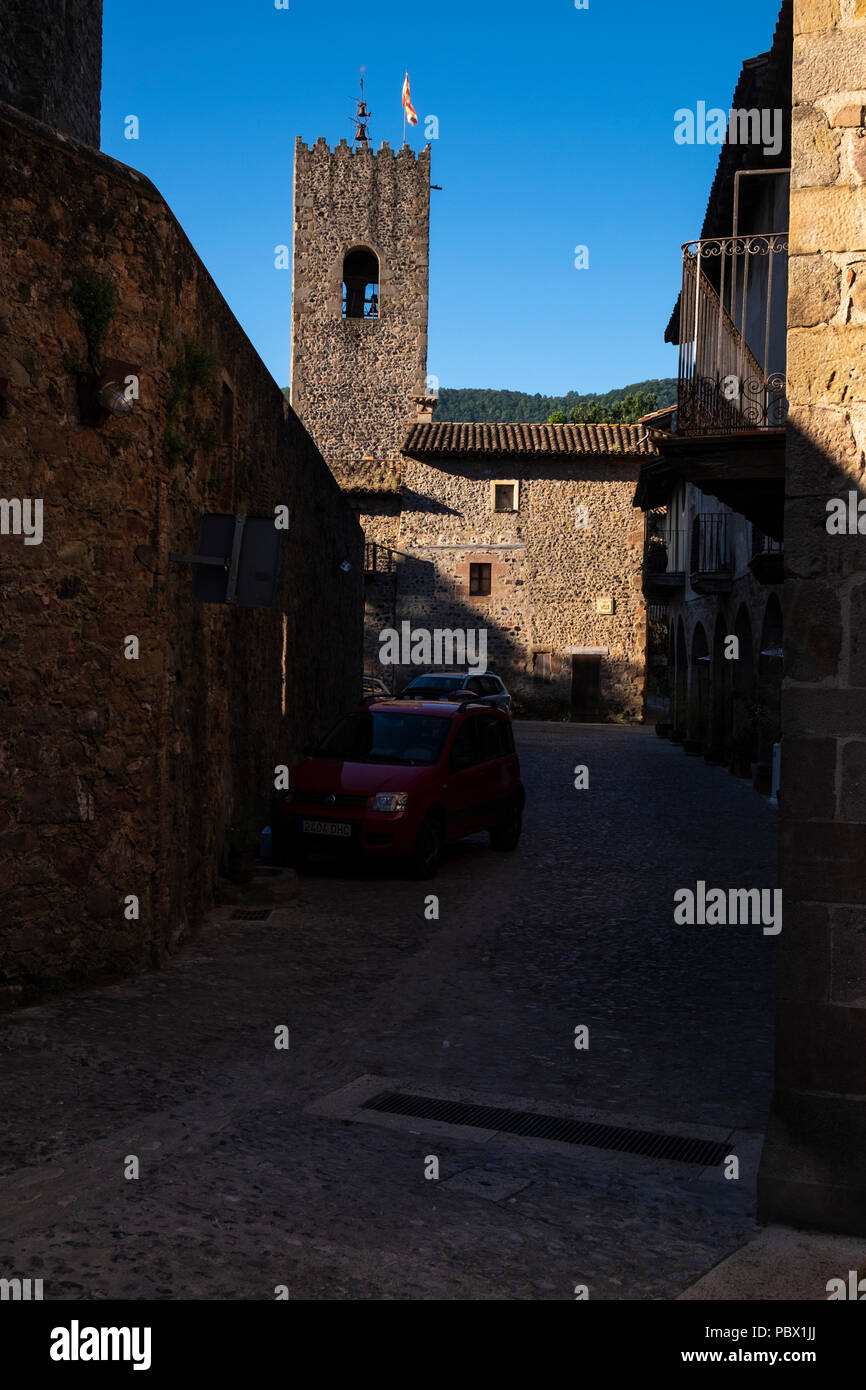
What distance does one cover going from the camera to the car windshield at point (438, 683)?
25.1 metres

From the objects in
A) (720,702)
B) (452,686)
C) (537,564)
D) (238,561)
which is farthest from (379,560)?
(238,561)

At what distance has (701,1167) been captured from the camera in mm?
4691

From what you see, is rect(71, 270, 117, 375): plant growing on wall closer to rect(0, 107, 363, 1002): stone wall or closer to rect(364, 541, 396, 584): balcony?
rect(0, 107, 363, 1002): stone wall

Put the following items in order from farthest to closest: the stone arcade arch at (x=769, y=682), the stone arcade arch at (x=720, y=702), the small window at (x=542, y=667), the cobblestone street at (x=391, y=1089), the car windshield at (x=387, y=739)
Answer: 1. the small window at (x=542, y=667)
2. the stone arcade arch at (x=720, y=702)
3. the stone arcade arch at (x=769, y=682)
4. the car windshield at (x=387, y=739)
5. the cobblestone street at (x=391, y=1089)

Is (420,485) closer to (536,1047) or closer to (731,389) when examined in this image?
(731,389)

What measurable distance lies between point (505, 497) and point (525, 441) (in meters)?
1.81

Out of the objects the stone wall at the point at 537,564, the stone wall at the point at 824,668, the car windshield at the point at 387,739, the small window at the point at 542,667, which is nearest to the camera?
the stone wall at the point at 824,668

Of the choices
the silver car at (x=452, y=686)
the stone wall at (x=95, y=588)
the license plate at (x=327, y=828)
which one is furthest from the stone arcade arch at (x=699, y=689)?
the stone wall at (x=95, y=588)

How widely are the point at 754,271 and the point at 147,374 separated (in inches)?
449

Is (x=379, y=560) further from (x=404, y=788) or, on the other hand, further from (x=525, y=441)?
(x=404, y=788)

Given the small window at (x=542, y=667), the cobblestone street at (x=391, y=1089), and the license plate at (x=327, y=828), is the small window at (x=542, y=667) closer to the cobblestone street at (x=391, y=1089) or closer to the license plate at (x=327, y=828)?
the license plate at (x=327, y=828)

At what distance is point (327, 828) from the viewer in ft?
34.8

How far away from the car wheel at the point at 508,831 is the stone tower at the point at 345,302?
104 ft
